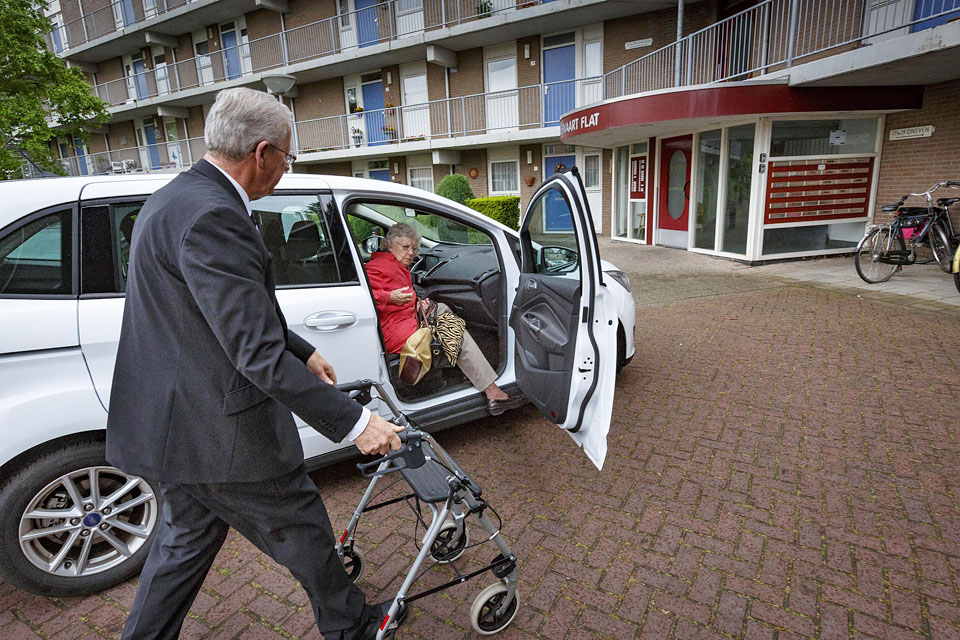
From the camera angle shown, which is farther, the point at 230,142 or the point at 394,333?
the point at 394,333

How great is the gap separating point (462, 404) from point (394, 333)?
621mm

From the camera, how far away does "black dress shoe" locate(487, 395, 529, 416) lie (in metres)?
3.45

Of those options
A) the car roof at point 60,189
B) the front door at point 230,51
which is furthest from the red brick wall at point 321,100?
the car roof at point 60,189

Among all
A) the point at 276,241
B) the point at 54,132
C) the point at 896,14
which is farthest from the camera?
the point at 54,132

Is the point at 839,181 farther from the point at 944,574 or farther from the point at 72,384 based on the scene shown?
the point at 72,384

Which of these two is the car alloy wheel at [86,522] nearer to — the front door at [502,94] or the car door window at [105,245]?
the car door window at [105,245]

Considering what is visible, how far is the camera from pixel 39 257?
7.20ft

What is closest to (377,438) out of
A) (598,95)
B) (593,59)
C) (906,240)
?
(906,240)

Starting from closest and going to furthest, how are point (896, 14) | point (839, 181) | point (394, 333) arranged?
1. point (394, 333)
2. point (896, 14)
3. point (839, 181)

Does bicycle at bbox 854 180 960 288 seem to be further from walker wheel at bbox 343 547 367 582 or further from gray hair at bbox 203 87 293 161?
gray hair at bbox 203 87 293 161

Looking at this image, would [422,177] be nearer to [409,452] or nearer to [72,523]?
[72,523]

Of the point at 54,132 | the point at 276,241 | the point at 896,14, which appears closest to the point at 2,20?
the point at 54,132

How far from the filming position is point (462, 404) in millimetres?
3346

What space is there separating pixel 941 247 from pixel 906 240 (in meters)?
0.54
